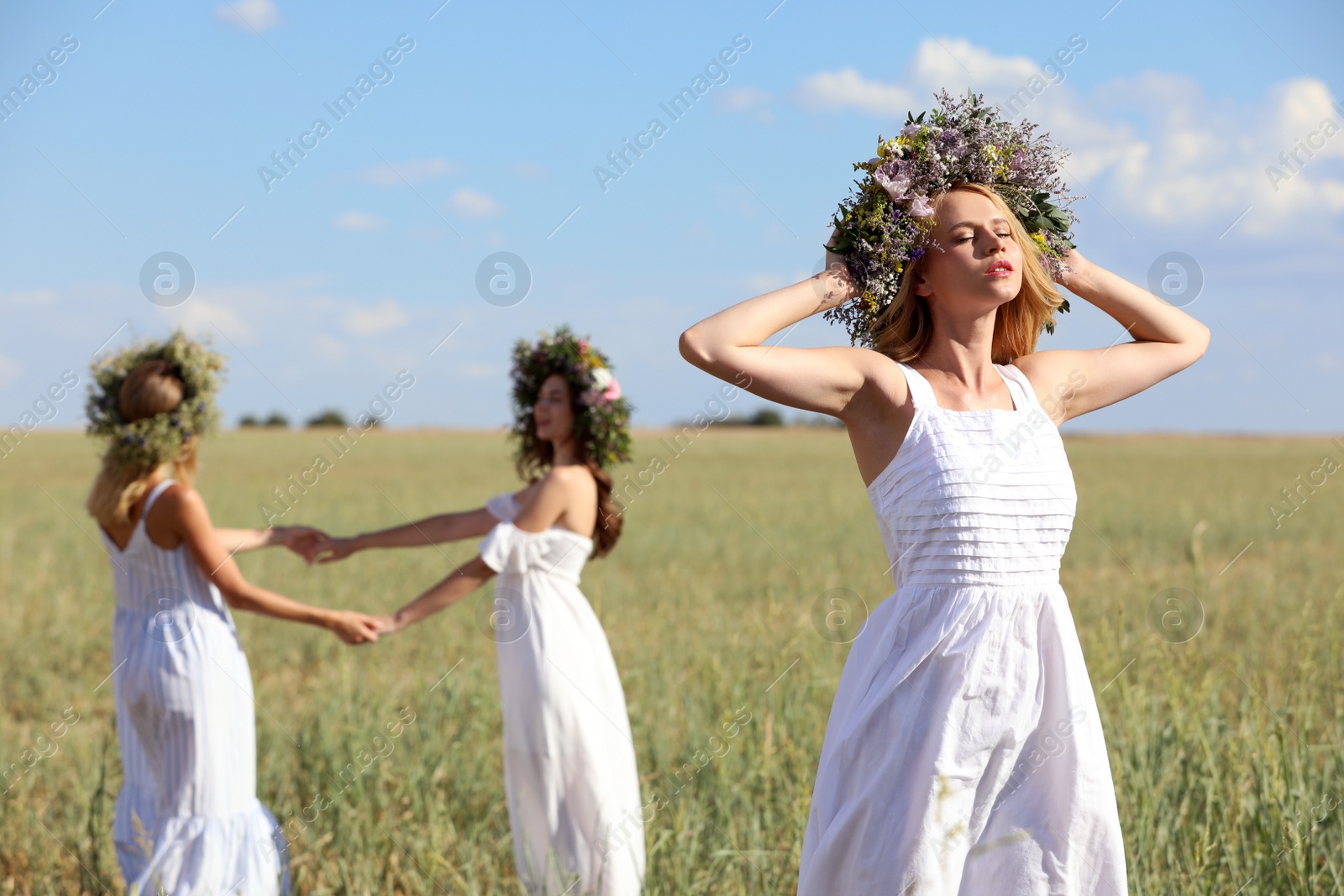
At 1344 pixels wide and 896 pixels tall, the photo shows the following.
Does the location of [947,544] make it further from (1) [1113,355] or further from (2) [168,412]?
(2) [168,412]

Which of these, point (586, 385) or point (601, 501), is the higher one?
point (586, 385)

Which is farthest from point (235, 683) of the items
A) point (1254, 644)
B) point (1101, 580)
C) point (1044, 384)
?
point (1101, 580)

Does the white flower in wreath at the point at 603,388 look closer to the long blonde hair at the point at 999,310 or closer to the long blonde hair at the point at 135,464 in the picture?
the long blonde hair at the point at 135,464

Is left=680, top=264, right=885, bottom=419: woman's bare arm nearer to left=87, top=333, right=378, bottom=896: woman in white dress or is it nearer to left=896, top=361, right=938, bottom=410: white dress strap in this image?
left=896, top=361, right=938, bottom=410: white dress strap

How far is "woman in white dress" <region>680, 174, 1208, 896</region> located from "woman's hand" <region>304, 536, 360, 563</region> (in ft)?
9.31

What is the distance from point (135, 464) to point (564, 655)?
1716 millimetres

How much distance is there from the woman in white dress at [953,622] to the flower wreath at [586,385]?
2049 millimetres

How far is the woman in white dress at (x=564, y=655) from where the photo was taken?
3863 mm

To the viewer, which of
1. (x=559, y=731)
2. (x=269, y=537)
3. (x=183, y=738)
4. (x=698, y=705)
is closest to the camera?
(x=183, y=738)

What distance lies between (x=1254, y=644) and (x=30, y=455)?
55.5 metres

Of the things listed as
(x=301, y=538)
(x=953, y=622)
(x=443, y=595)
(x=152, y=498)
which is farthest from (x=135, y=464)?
(x=953, y=622)

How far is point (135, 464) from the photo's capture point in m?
3.78

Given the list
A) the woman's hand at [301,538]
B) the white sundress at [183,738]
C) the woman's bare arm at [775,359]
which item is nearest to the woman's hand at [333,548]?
the woman's hand at [301,538]

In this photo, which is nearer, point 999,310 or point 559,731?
point 999,310
